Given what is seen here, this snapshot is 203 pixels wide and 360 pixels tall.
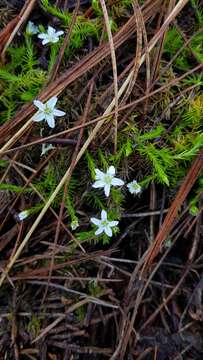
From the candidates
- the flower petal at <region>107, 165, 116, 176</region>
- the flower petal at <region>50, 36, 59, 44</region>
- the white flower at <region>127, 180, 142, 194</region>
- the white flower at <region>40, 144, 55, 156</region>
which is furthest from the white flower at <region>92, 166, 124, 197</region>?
the flower petal at <region>50, 36, 59, 44</region>

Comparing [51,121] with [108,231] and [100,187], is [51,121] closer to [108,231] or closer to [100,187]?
[100,187]

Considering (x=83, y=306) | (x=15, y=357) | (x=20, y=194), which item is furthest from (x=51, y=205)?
(x=15, y=357)

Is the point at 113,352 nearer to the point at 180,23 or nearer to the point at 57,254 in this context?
the point at 57,254

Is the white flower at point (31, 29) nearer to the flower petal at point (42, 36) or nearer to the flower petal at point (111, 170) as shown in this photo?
the flower petal at point (42, 36)

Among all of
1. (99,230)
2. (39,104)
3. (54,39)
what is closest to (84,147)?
(39,104)

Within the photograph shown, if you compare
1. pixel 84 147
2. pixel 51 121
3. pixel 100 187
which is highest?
pixel 51 121

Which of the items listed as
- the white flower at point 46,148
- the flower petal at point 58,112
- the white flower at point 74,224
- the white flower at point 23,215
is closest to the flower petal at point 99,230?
the white flower at point 74,224

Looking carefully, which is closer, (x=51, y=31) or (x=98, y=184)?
(x=98, y=184)
